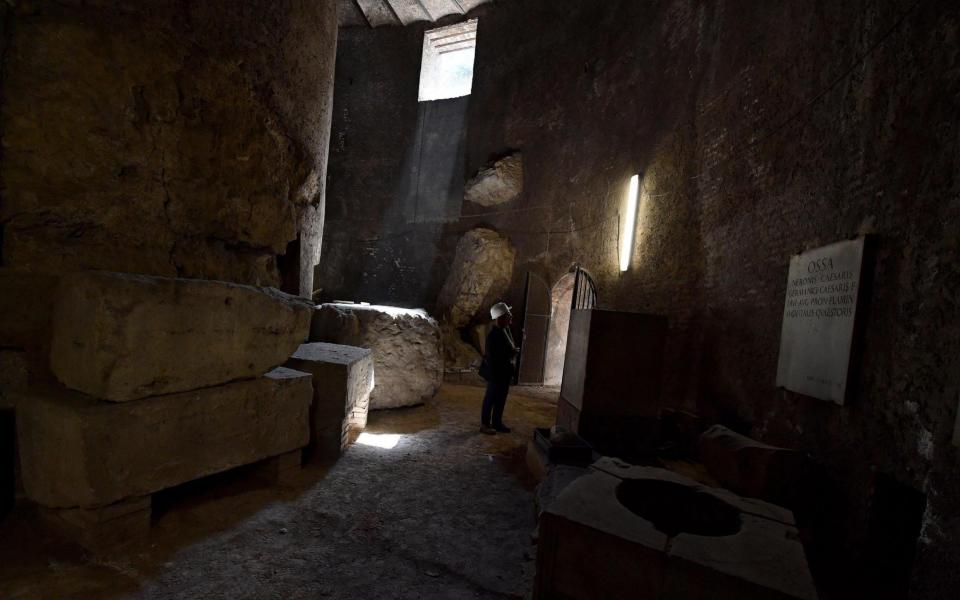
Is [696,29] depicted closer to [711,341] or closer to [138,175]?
[711,341]

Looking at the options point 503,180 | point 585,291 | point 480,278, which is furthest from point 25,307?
point 503,180

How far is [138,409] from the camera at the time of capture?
2428 mm

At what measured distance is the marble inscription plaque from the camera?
3.07 metres

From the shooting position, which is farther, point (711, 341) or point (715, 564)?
point (711, 341)

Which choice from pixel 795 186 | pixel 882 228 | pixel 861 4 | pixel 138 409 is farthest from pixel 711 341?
pixel 138 409

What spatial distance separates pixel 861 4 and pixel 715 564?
166 inches

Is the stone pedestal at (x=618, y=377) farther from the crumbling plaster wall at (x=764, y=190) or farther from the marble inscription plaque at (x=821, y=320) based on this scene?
the marble inscription plaque at (x=821, y=320)

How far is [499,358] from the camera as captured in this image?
5.38 metres

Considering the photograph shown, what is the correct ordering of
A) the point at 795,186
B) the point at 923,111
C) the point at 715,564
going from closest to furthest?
1. the point at 715,564
2. the point at 923,111
3. the point at 795,186

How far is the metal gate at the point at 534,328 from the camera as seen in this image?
30.1 feet

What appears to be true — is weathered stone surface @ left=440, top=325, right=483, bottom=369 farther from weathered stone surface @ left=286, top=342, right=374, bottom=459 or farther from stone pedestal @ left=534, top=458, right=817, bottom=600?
stone pedestal @ left=534, top=458, right=817, bottom=600

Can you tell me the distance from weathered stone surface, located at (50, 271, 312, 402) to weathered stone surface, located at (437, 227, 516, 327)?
6.90 meters

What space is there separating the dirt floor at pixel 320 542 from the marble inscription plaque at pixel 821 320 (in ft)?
8.01

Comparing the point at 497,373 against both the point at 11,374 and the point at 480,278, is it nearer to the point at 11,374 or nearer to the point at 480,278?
the point at 11,374
